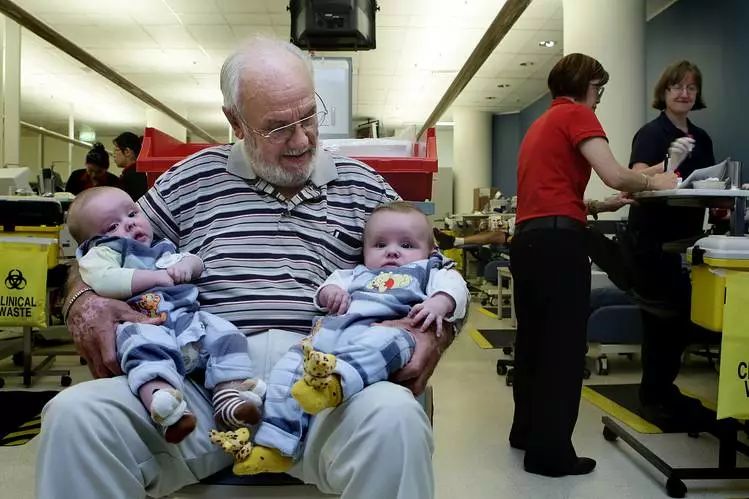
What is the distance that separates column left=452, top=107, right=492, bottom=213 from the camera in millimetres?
12672

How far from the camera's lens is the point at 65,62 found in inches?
370

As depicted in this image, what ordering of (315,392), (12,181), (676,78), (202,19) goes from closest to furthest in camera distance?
(315,392)
(676,78)
(12,181)
(202,19)

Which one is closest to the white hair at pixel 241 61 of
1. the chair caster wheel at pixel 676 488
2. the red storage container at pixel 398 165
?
the red storage container at pixel 398 165

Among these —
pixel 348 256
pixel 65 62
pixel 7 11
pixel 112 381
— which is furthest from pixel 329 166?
pixel 65 62

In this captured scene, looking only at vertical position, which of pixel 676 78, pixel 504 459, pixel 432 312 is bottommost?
pixel 504 459

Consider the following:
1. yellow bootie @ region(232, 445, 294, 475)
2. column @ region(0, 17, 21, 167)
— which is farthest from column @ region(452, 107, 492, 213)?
yellow bootie @ region(232, 445, 294, 475)

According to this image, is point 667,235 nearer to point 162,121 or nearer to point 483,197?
point 483,197

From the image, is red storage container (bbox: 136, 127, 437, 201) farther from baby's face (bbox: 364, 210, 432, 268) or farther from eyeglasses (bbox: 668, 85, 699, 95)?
eyeglasses (bbox: 668, 85, 699, 95)

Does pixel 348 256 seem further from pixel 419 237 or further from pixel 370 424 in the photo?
pixel 370 424

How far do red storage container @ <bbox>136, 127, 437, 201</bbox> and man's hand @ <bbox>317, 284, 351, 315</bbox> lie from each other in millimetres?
616

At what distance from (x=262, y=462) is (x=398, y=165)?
39.3 inches

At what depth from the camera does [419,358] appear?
45.9 inches

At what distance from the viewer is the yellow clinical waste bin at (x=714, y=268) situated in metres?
1.84

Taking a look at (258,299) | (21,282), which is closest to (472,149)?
(21,282)
